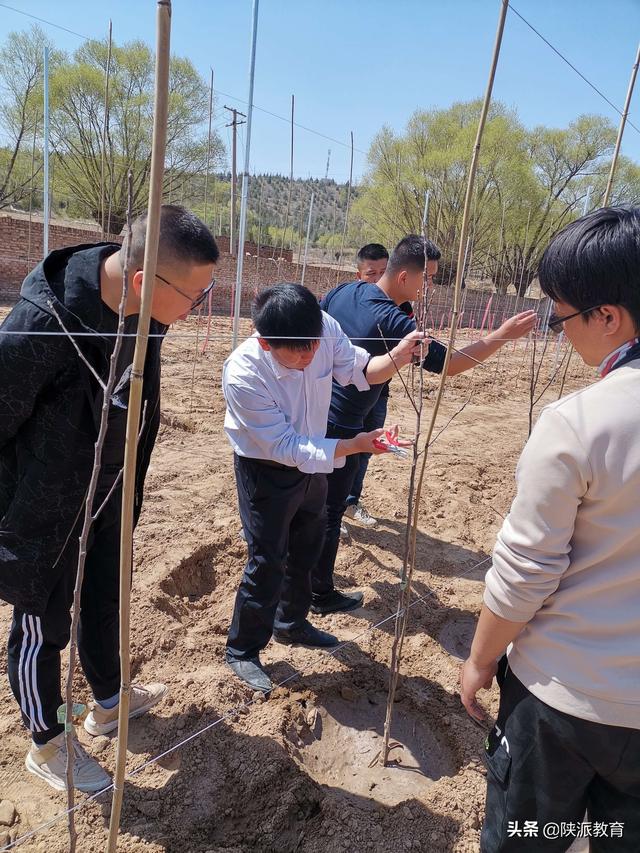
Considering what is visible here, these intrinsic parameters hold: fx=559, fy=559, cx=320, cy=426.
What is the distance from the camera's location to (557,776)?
0.96 metres

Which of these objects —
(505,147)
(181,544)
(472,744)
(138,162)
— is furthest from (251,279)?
(472,744)

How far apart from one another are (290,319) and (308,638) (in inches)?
54.9

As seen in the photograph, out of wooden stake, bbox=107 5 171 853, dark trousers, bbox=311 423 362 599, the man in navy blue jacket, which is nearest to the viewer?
wooden stake, bbox=107 5 171 853

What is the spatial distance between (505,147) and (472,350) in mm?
21154

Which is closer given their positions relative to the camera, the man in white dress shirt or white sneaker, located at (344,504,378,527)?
the man in white dress shirt

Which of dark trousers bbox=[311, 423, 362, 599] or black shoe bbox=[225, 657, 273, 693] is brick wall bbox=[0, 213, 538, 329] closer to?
dark trousers bbox=[311, 423, 362, 599]

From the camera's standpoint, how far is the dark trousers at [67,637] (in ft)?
5.00

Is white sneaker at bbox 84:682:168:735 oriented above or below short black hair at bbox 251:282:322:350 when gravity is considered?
below

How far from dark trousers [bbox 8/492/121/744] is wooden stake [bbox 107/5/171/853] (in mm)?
569

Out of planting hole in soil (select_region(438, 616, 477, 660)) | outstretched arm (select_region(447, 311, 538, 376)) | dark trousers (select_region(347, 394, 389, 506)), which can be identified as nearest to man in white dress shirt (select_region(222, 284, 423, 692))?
outstretched arm (select_region(447, 311, 538, 376))

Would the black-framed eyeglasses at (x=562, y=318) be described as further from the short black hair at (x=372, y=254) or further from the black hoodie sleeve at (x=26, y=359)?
the short black hair at (x=372, y=254)

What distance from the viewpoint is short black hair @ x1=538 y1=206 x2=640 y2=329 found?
84 cm

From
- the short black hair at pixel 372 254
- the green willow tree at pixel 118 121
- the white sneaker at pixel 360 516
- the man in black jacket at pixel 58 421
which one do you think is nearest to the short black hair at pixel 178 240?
the man in black jacket at pixel 58 421

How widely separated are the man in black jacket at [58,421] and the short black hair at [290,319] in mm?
325
